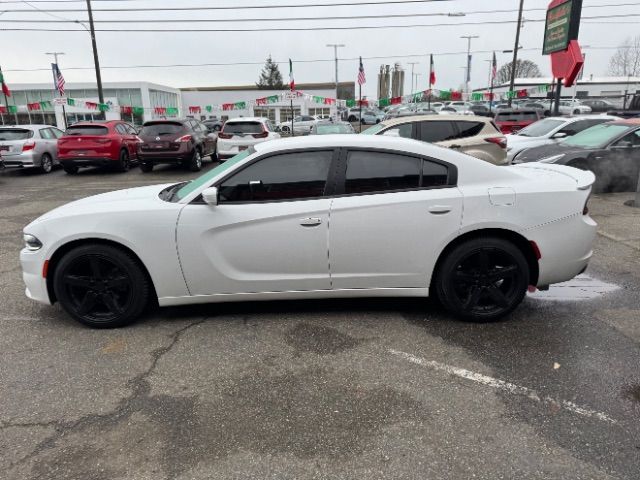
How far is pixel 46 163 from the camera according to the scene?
1488cm

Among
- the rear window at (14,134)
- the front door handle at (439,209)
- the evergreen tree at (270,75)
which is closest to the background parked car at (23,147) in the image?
the rear window at (14,134)

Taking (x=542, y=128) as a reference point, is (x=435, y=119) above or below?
above

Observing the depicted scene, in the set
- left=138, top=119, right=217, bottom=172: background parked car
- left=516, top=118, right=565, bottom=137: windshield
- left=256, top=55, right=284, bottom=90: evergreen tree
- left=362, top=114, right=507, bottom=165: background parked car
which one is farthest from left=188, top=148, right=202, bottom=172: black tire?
left=256, top=55, right=284, bottom=90: evergreen tree

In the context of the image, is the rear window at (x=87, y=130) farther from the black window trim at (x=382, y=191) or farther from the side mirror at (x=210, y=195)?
the black window trim at (x=382, y=191)

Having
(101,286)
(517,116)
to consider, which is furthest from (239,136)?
(517,116)

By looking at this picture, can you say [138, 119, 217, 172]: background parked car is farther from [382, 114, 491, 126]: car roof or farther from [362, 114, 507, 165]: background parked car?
[382, 114, 491, 126]: car roof

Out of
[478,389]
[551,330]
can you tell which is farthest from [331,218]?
[551,330]

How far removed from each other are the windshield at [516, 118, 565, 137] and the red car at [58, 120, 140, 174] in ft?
38.7

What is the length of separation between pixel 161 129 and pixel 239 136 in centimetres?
235

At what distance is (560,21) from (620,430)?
17.1 m

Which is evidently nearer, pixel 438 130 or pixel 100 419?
pixel 100 419

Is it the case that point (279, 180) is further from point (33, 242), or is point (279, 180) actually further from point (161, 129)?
point (161, 129)

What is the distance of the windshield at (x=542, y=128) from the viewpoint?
498 inches

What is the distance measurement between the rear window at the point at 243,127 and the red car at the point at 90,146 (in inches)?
130
